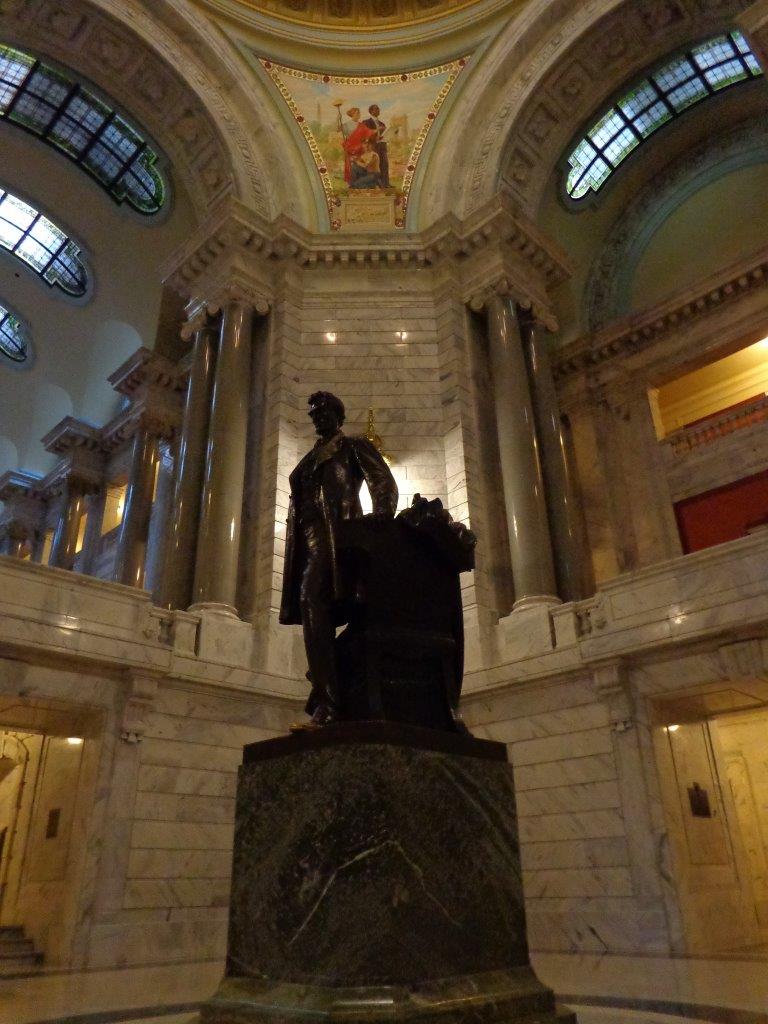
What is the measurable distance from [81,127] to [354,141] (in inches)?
255

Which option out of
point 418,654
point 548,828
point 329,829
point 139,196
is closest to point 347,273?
point 139,196

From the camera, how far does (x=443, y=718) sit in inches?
159

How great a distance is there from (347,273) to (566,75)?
220 inches

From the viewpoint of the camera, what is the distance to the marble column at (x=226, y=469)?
10766 millimetres

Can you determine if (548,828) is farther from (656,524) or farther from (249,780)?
(656,524)

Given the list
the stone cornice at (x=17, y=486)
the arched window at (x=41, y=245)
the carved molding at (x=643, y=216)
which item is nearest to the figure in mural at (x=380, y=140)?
the carved molding at (x=643, y=216)

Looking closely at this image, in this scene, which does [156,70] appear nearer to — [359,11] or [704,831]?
[359,11]

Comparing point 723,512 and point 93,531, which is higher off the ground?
point 93,531

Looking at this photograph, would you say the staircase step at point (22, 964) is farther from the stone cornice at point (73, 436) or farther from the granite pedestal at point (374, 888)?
the stone cornice at point (73, 436)

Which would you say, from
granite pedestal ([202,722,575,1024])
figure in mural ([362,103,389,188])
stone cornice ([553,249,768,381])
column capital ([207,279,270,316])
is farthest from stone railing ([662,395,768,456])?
granite pedestal ([202,722,575,1024])

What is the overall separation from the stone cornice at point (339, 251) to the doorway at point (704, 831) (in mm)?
7427

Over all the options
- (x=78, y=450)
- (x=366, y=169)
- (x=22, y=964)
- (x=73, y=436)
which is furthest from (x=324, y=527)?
(x=78, y=450)

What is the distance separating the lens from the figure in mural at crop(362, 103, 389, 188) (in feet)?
47.9

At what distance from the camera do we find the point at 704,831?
8484mm
